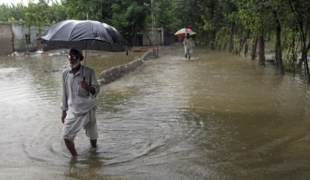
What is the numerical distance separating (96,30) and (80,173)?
186 cm

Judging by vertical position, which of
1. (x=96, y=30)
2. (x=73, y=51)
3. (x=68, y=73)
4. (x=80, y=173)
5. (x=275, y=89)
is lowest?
(x=80, y=173)

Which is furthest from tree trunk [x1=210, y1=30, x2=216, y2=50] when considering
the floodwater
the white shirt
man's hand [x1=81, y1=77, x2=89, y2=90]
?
man's hand [x1=81, y1=77, x2=89, y2=90]

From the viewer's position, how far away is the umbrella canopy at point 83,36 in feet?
14.6

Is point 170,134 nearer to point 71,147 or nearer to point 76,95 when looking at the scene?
point 71,147

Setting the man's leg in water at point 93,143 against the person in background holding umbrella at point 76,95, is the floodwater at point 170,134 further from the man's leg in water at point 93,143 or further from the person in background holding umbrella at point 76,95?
the person in background holding umbrella at point 76,95

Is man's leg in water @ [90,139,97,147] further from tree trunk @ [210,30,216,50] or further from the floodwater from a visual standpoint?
tree trunk @ [210,30,216,50]

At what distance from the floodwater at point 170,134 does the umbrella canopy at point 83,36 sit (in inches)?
61.4

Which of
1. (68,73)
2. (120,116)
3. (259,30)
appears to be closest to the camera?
(68,73)

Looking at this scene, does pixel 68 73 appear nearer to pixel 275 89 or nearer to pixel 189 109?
pixel 189 109

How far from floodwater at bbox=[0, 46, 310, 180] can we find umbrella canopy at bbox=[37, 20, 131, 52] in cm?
156

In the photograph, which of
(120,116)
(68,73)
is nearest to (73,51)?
(68,73)

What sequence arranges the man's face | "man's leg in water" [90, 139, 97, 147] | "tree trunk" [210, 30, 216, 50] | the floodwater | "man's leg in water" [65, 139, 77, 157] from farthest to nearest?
"tree trunk" [210, 30, 216, 50] < "man's leg in water" [90, 139, 97, 147] < "man's leg in water" [65, 139, 77, 157] < the man's face < the floodwater

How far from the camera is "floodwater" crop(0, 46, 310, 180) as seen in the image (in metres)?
4.28

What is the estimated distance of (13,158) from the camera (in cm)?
477
